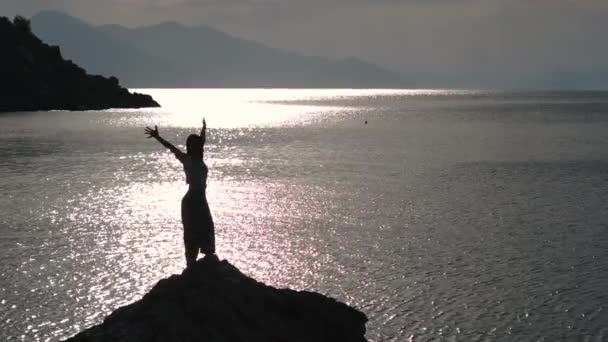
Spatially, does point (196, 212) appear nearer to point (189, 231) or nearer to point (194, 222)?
point (194, 222)

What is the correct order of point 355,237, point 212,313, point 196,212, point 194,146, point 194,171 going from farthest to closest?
point 355,237 < point 196,212 < point 194,171 < point 194,146 < point 212,313

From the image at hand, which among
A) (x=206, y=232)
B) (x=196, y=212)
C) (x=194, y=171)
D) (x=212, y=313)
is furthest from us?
(x=206, y=232)

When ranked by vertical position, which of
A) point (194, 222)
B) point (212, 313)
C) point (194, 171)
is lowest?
point (212, 313)

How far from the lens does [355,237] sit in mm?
42469

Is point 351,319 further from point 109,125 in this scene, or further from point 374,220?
point 109,125

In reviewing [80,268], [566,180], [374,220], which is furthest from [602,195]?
[80,268]

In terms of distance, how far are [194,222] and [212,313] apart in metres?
2.35

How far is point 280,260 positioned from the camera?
36.8m

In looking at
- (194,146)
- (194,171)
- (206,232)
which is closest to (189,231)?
(206,232)

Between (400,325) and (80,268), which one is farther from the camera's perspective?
(80,268)

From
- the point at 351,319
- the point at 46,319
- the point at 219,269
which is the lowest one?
the point at 46,319

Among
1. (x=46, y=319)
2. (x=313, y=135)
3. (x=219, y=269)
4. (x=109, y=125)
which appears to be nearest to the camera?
(x=219, y=269)

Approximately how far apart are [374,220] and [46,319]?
25.5 m

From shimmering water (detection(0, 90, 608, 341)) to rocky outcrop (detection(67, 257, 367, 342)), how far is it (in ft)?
30.2
